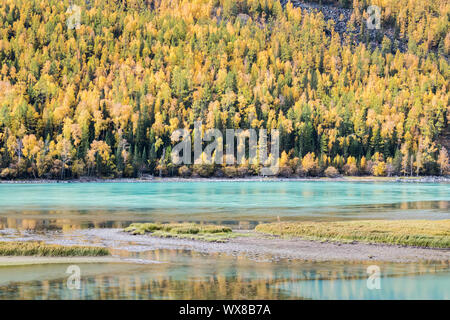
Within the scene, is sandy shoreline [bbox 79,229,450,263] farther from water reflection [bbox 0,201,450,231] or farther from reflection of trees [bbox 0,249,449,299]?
water reflection [bbox 0,201,450,231]

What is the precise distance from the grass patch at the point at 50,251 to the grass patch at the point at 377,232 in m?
13.8

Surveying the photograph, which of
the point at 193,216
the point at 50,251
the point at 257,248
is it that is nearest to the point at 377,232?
the point at 257,248

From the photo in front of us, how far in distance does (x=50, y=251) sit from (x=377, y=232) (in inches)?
821

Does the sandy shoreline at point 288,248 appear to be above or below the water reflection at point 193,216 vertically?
above

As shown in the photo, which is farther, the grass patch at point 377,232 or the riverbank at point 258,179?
the riverbank at point 258,179

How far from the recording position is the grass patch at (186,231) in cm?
4209

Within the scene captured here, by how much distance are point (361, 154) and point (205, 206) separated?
124 metres

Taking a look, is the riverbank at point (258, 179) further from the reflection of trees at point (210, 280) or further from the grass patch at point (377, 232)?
the reflection of trees at point (210, 280)

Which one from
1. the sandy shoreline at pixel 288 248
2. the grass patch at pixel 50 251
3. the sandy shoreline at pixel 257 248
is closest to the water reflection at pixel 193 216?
the sandy shoreline at pixel 257 248

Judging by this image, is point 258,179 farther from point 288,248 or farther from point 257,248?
point 257,248

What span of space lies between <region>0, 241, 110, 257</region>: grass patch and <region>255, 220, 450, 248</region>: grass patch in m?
13.8
